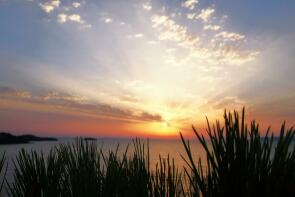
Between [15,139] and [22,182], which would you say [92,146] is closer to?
[22,182]

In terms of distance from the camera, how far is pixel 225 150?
2.29m

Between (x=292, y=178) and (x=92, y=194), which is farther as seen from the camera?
(x=92, y=194)

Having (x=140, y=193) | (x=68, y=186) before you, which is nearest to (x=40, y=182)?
(x=68, y=186)

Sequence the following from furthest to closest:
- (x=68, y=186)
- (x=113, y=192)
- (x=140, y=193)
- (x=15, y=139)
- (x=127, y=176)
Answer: (x=15, y=139)
(x=68, y=186)
(x=127, y=176)
(x=113, y=192)
(x=140, y=193)

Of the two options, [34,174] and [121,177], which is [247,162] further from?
[34,174]

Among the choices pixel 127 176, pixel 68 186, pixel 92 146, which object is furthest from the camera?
pixel 92 146

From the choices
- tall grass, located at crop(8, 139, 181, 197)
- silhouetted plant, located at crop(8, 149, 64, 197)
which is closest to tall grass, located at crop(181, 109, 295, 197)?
tall grass, located at crop(8, 139, 181, 197)

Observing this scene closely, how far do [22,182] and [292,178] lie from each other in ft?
17.8

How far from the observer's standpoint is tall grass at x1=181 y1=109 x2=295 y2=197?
7.00 ft

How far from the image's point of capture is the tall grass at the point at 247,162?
2.13 meters

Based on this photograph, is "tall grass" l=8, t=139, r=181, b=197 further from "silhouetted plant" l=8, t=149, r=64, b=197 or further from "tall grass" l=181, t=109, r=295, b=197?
"tall grass" l=181, t=109, r=295, b=197

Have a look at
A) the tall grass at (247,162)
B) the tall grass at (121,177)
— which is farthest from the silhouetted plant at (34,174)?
the tall grass at (247,162)

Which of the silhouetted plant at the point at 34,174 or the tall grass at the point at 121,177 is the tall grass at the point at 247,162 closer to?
the tall grass at the point at 121,177

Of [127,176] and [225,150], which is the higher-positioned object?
[225,150]
